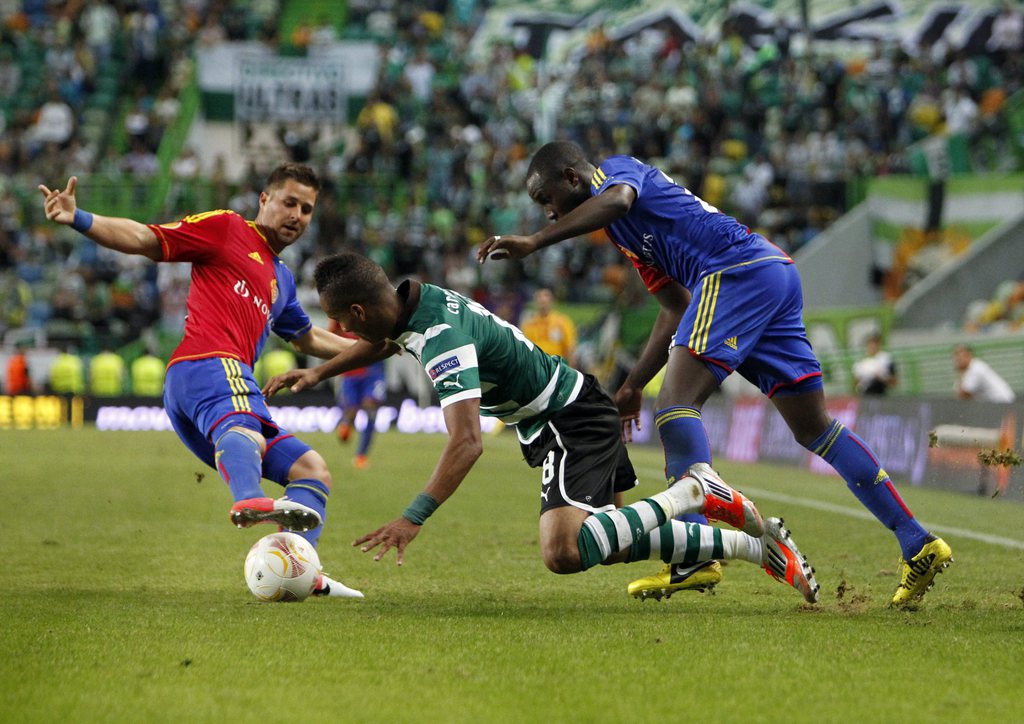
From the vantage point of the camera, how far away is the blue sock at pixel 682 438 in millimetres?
6234

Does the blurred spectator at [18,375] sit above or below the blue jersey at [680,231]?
below

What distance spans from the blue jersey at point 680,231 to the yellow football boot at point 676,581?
1.33m

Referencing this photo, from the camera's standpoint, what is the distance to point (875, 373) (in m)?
18.1

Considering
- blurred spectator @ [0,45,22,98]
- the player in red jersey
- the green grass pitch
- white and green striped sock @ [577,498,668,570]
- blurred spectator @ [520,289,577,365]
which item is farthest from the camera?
blurred spectator @ [0,45,22,98]

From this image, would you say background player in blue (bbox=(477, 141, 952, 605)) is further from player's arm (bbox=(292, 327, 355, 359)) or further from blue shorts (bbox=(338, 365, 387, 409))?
blue shorts (bbox=(338, 365, 387, 409))

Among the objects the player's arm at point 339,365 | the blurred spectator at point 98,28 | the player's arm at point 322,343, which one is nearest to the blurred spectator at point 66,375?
the blurred spectator at point 98,28

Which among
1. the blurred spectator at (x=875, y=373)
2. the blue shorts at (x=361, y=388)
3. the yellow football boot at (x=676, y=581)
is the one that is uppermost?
the yellow football boot at (x=676, y=581)

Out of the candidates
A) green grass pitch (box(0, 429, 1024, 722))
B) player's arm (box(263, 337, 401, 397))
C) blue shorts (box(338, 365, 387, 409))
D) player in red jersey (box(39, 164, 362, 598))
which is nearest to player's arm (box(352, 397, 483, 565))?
green grass pitch (box(0, 429, 1024, 722))

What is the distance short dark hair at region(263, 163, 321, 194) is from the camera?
6875mm

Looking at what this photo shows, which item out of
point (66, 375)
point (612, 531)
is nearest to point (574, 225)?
point (612, 531)

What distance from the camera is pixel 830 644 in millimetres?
5043

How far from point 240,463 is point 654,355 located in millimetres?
2095

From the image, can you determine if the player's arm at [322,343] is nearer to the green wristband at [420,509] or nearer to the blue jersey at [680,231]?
the blue jersey at [680,231]

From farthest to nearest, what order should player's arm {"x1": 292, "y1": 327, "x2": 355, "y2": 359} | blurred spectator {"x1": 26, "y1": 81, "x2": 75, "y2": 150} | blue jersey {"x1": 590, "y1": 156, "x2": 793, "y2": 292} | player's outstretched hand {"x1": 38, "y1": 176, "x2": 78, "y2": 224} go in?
1. blurred spectator {"x1": 26, "y1": 81, "x2": 75, "y2": 150}
2. player's arm {"x1": 292, "y1": 327, "x2": 355, "y2": 359}
3. blue jersey {"x1": 590, "y1": 156, "x2": 793, "y2": 292}
4. player's outstretched hand {"x1": 38, "y1": 176, "x2": 78, "y2": 224}
